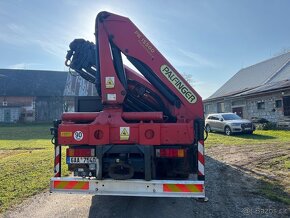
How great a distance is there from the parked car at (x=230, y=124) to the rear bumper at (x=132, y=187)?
1537 centimetres

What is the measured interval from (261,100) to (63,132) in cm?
2288

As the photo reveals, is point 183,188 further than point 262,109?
No

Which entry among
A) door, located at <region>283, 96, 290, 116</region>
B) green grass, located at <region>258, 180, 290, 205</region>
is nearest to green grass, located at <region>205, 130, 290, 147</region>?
door, located at <region>283, 96, 290, 116</region>

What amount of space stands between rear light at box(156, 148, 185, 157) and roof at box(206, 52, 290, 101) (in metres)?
22.5

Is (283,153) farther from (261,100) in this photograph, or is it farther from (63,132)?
(261,100)

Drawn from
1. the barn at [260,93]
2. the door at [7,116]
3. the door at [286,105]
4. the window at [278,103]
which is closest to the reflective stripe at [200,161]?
the barn at [260,93]

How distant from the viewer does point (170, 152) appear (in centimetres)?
443

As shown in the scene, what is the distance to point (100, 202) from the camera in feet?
17.4

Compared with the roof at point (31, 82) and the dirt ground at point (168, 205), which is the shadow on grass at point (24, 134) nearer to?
the dirt ground at point (168, 205)

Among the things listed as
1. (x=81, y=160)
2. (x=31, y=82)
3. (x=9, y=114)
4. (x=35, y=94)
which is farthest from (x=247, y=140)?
(x=31, y=82)

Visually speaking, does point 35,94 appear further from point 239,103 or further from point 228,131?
point 228,131

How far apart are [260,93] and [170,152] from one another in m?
21.7

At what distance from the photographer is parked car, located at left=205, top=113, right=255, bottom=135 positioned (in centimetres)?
1853

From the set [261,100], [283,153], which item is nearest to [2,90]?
[261,100]
